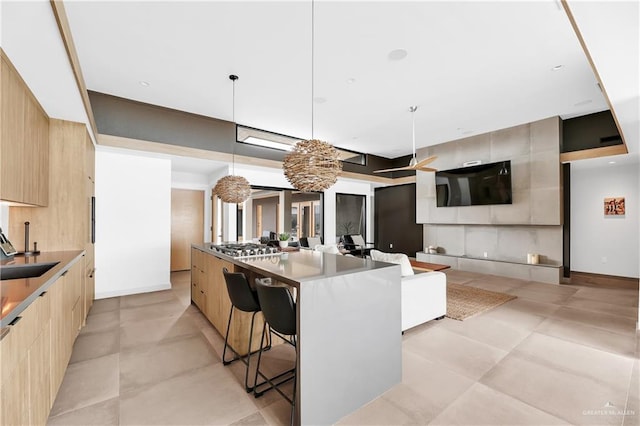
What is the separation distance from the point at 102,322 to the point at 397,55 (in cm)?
492

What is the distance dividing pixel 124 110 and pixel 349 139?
4.51m

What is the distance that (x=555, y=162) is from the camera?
557cm

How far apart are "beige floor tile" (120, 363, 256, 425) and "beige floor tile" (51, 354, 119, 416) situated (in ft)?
0.69

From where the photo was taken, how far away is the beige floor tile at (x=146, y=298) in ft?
14.3

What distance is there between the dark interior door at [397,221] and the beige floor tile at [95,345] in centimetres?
756

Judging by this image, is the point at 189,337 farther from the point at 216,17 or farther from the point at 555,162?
the point at 555,162

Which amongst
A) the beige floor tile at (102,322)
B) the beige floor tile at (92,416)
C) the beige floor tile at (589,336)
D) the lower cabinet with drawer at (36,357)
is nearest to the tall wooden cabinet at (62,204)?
the beige floor tile at (102,322)

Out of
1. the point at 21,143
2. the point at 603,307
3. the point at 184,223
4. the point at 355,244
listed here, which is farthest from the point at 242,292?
the point at 355,244

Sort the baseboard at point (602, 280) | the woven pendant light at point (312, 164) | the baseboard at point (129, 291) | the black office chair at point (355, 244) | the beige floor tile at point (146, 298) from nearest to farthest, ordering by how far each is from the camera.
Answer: the woven pendant light at point (312, 164) < the beige floor tile at point (146, 298) < the baseboard at point (129, 291) < the baseboard at point (602, 280) < the black office chair at point (355, 244)

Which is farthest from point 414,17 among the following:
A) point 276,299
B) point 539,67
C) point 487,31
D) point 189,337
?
point 189,337

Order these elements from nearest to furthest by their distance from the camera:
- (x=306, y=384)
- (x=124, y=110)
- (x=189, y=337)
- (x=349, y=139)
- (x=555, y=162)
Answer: (x=306, y=384), (x=189, y=337), (x=124, y=110), (x=555, y=162), (x=349, y=139)

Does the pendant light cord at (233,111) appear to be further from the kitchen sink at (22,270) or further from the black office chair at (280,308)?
the black office chair at (280,308)

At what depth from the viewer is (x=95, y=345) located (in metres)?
2.98

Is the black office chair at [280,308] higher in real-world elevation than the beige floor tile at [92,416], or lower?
higher
